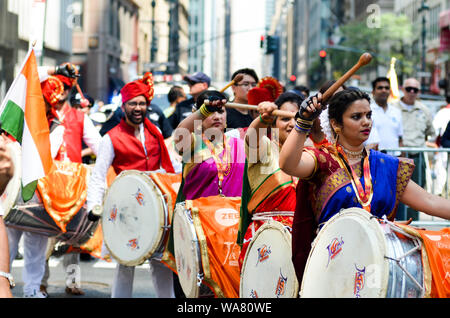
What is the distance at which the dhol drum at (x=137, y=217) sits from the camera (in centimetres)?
644

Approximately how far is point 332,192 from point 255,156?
1.11 metres

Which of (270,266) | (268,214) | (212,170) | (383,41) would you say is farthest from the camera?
(383,41)

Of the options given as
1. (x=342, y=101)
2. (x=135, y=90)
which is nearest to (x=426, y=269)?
(x=342, y=101)

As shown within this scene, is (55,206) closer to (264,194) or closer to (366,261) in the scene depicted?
(264,194)

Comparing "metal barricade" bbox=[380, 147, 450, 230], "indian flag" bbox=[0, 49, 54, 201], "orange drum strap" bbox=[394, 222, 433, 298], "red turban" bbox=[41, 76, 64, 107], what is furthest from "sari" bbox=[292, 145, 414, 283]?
"metal barricade" bbox=[380, 147, 450, 230]

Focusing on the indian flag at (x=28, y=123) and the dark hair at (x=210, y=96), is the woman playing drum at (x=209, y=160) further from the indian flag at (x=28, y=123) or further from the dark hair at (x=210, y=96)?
the indian flag at (x=28, y=123)

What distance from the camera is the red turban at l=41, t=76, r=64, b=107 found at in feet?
24.9

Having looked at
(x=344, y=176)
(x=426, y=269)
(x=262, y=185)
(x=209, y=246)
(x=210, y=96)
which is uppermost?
(x=210, y=96)

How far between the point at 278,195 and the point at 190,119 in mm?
1012

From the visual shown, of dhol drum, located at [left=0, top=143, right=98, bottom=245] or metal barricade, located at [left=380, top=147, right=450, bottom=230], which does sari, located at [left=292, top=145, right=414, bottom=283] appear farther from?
metal barricade, located at [left=380, top=147, right=450, bottom=230]

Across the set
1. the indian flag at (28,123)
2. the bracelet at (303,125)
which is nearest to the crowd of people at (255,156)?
the bracelet at (303,125)

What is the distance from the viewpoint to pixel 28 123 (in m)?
5.29
